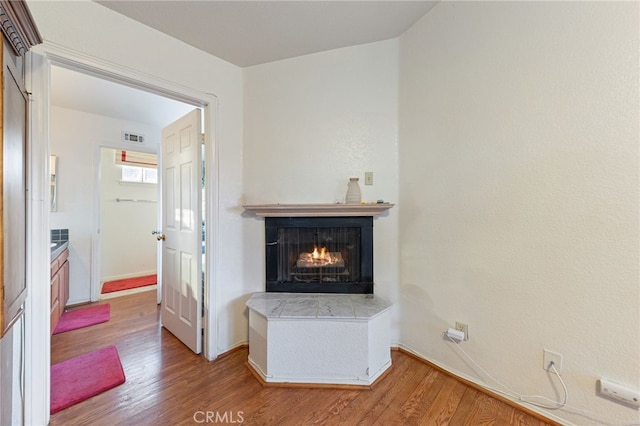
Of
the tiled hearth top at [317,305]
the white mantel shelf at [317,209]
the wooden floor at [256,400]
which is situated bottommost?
the wooden floor at [256,400]

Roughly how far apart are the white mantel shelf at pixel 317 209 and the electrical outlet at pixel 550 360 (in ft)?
4.02

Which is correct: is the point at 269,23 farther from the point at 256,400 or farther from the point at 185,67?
the point at 256,400

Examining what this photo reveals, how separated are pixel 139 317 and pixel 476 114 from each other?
12.4ft

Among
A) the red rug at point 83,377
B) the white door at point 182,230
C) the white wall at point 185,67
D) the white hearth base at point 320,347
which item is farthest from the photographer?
the white door at point 182,230

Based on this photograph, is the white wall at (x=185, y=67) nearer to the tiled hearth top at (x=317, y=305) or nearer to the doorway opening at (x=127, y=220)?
the tiled hearth top at (x=317, y=305)

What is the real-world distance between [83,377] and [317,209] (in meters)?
2.06

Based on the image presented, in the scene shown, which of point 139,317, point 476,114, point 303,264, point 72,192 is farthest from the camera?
point 72,192

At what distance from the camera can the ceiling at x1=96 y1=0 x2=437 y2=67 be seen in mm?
1616

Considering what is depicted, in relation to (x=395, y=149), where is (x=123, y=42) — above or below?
above

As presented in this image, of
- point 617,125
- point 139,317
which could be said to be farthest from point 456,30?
point 139,317

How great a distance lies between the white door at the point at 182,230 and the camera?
2102 mm

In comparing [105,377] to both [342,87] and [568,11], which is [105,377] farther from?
[568,11]

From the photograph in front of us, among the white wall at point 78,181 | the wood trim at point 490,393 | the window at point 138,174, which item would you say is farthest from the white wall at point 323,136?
the window at point 138,174

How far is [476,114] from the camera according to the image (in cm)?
166
